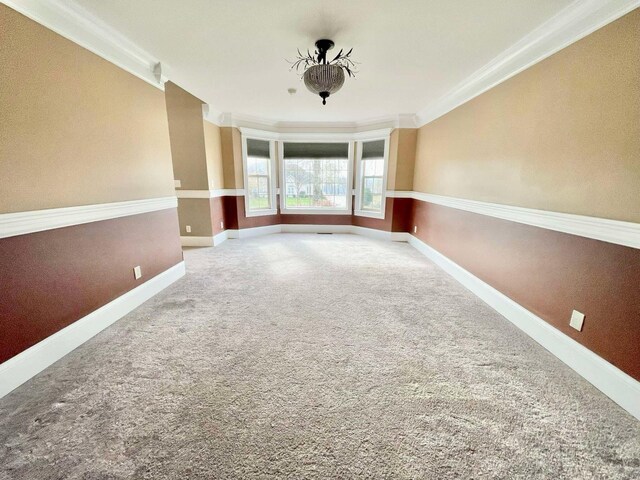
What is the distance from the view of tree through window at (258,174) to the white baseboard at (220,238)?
2.54ft

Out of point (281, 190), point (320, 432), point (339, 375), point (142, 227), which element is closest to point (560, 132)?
point (339, 375)

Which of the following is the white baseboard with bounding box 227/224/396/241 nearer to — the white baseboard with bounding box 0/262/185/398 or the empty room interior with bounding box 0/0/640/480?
the empty room interior with bounding box 0/0/640/480

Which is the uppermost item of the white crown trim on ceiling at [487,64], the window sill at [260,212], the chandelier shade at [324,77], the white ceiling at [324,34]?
the white ceiling at [324,34]

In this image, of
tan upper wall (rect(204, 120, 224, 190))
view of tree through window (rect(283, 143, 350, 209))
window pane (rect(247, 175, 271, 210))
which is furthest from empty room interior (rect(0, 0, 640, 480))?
view of tree through window (rect(283, 143, 350, 209))

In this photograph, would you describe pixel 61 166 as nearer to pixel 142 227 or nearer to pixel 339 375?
pixel 142 227

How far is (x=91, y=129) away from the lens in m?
2.11

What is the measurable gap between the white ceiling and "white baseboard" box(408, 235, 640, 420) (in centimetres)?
228

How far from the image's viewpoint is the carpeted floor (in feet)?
3.91

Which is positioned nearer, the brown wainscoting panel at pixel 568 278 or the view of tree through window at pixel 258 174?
the brown wainscoting panel at pixel 568 278

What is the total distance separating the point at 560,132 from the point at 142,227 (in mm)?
3779

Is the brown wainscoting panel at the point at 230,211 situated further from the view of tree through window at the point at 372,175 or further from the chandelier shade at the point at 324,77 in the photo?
the chandelier shade at the point at 324,77

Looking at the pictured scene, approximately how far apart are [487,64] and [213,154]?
4278 mm

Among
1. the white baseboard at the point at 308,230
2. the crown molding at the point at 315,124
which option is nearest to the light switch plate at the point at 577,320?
the white baseboard at the point at 308,230

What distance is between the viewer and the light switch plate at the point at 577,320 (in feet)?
5.88
